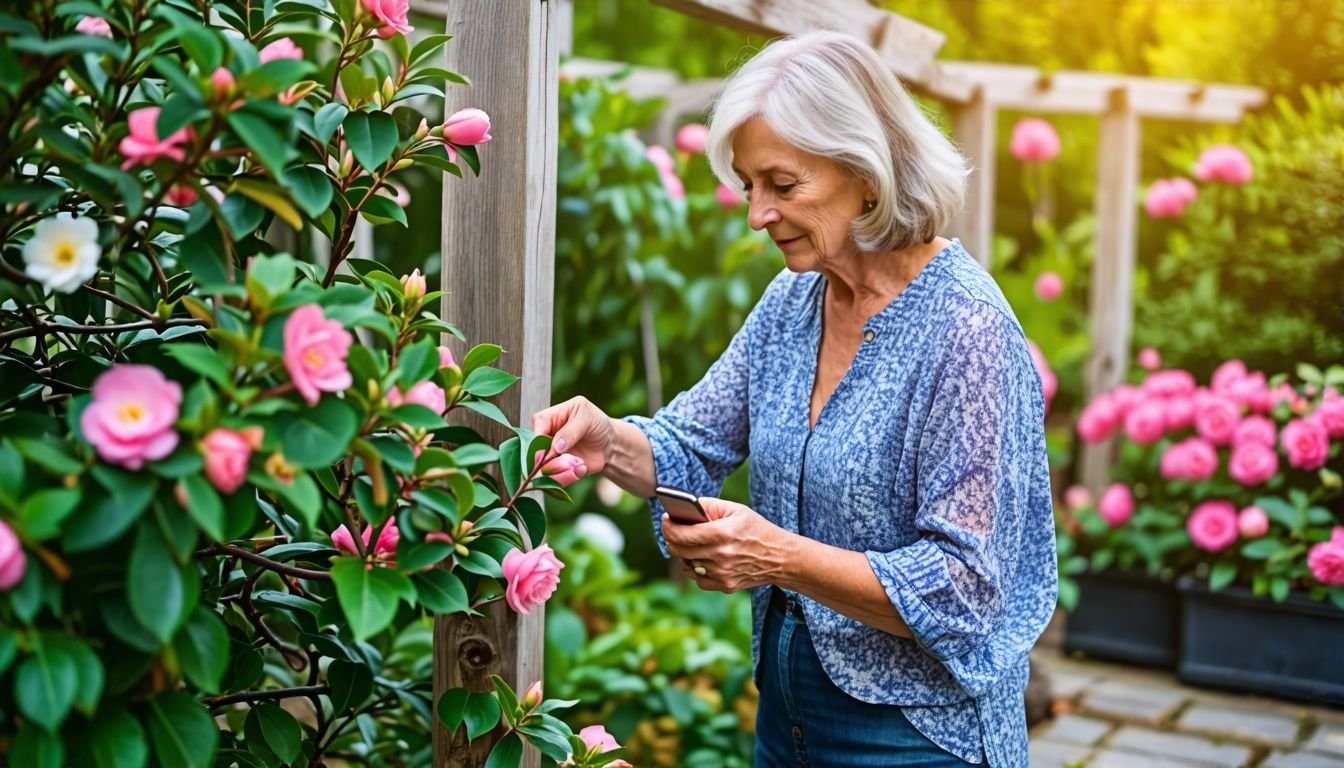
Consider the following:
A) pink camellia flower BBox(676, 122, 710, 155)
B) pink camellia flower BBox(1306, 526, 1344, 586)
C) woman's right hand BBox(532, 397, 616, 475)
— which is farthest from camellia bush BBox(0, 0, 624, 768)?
pink camellia flower BBox(1306, 526, 1344, 586)

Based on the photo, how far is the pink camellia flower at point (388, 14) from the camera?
1404mm

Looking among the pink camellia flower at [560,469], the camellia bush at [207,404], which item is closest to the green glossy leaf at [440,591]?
the camellia bush at [207,404]

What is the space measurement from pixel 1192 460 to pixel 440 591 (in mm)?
3283

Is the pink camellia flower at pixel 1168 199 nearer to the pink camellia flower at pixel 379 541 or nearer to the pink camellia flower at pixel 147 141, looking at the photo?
the pink camellia flower at pixel 379 541

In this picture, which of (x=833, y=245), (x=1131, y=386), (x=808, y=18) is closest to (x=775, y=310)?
(x=833, y=245)

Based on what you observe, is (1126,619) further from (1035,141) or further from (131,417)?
(131,417)

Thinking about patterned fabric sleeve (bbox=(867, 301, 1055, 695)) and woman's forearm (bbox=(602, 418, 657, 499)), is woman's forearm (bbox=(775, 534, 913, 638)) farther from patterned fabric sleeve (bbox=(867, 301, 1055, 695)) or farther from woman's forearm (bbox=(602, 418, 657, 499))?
woman's forearm (bbox=(602, 418, 657, 499))

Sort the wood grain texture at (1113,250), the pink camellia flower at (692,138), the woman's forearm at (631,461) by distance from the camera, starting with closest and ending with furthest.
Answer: the woman's forearm at (631,461)
the pink camellia flower at (692,138)
the wood grain texture at (1113,250)

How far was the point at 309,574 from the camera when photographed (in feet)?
4.71

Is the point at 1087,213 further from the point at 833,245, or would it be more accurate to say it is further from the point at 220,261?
the point at 220,261

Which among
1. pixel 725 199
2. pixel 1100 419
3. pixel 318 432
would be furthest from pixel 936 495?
pixel 1100 419

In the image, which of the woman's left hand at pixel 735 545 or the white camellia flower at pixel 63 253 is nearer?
the white camellia flower at pixel 63 253

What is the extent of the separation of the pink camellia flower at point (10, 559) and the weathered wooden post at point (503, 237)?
749 mm

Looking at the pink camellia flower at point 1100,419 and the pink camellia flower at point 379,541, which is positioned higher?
the pink camellia flower at point 379,541
